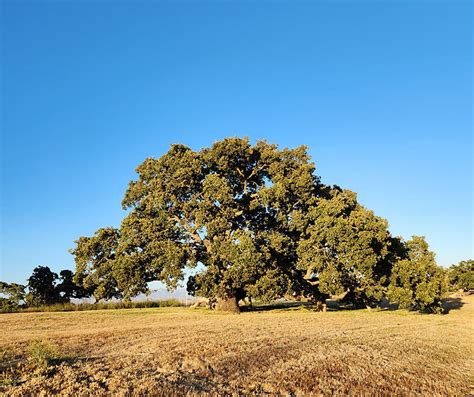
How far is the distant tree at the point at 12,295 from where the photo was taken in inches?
1427

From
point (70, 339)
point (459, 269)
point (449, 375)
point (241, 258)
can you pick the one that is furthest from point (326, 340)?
point (459, 269)

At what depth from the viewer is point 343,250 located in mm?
30625

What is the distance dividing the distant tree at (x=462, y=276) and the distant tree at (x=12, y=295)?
53.0 m

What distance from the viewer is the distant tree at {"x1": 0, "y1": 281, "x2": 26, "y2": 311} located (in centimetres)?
3625

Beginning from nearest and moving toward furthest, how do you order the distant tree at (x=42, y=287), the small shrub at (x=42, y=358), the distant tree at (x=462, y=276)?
the small shrub at (x=42, y=358) < the distant tree at (x=42, y=287) < the distant tree at (x=462, y=276)

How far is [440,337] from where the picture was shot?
628 inches

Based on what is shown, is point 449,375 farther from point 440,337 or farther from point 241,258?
point 241,258

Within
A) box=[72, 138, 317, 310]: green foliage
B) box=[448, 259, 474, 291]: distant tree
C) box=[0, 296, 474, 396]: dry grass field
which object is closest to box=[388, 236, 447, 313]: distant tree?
box=[72, 138, 317, 310]: green foliage

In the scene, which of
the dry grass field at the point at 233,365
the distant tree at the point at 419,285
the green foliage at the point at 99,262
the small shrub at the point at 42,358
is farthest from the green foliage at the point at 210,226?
the small shrub at the point at 42,358

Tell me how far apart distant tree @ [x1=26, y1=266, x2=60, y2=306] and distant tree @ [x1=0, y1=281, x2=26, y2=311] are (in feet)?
4.53

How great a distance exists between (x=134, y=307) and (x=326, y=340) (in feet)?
94.5

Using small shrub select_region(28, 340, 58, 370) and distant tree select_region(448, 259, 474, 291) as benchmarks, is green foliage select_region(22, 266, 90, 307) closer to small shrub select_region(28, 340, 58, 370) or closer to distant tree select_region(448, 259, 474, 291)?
small shrub select_region(28, 340, 58, 370)

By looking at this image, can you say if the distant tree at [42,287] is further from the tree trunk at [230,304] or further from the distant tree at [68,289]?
the tree trunk at [230,304]

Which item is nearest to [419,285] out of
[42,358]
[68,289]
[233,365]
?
[233,365]
